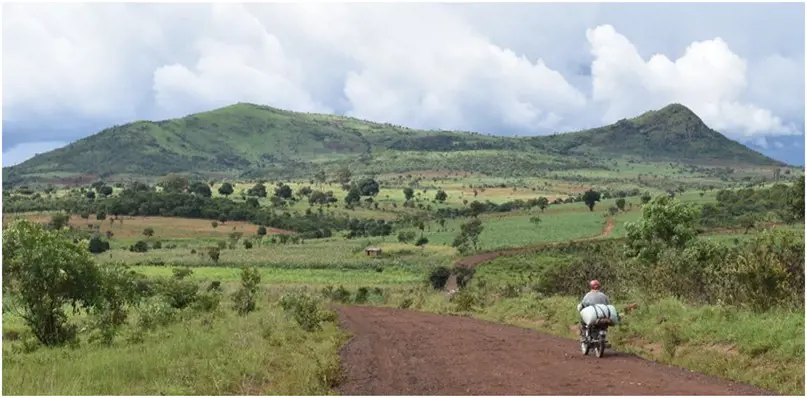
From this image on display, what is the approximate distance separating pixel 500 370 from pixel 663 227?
111 feet

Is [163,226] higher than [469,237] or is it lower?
higher

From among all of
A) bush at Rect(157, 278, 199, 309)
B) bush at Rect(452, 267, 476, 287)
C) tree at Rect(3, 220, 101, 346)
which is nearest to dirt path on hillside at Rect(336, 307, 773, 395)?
tree at Rect(3, 220, 101, 346)

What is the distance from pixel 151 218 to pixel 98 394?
14657 centimetres

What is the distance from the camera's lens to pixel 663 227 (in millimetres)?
47625

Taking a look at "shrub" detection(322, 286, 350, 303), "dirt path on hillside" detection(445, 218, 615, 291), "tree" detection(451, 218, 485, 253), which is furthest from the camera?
"tree" detection(451, 218, 485, 253)

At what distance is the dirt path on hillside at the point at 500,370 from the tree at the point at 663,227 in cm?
2388

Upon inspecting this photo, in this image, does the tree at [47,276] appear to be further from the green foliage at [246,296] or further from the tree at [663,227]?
the tree at [663,227]

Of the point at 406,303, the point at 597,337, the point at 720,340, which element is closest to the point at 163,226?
the point at 406,303

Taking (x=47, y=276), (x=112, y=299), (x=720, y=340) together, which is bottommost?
(x=720, y=340)

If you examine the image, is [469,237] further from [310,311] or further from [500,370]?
[500,370]

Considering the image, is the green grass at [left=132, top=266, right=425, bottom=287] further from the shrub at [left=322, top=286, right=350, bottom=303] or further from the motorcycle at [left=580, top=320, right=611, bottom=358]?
the motorcycle at [left=580, top=320, right=611, bottom=358]

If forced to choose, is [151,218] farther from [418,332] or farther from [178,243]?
[418,332]

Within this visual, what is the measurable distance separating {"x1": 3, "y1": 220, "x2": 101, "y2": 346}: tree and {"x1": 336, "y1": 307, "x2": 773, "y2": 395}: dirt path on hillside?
922cm

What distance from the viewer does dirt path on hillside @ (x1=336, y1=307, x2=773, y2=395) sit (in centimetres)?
1463
